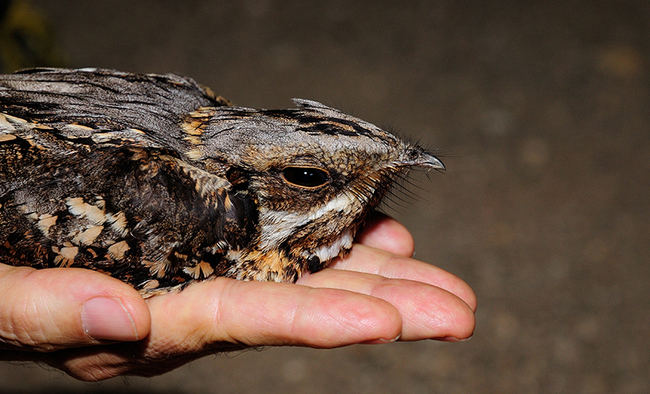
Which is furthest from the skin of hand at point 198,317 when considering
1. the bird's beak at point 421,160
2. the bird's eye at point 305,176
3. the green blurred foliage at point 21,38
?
the green blurred foliage at point 21,38

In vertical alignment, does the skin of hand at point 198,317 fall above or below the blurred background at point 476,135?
below

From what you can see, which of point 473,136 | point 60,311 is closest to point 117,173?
point 60,311

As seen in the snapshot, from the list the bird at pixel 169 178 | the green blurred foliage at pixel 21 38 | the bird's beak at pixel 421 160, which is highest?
the green blurred foliage at pixel 21 38

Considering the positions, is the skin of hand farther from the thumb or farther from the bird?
the bird

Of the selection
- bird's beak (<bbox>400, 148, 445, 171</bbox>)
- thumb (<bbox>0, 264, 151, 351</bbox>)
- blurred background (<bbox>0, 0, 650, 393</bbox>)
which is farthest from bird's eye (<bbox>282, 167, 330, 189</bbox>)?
blurred background (<bbox>0, 0, 650, 393</bbox>)

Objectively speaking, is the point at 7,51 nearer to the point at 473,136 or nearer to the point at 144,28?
the point at 144,28

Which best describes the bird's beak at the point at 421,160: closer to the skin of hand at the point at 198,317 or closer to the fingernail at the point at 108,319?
the skin of hand at the point at 198,317
